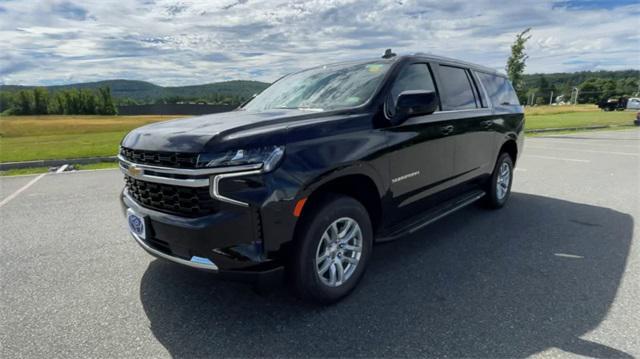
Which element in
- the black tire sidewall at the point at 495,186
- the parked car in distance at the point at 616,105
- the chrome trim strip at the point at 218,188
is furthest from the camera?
the parked car in distance at the point at 616,105

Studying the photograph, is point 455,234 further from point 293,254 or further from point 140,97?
point 140,97

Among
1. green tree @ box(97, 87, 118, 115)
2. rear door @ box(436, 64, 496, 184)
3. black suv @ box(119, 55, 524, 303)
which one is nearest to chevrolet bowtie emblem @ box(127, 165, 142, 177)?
black suv @ box(119, 55, 524, 303)

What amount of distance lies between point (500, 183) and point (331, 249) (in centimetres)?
349

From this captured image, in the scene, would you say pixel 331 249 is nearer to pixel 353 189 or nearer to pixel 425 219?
pixel 353 189

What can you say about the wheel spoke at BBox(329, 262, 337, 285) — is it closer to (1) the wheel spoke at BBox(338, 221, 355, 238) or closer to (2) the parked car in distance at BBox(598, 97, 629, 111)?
(1) the wheel spoke at BBox(338, 221, 355, 238)

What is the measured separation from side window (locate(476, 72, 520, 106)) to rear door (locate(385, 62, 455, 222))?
1.45 metres

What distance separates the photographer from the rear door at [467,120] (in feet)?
13.4

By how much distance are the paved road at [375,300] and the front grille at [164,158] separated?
71 centimetres

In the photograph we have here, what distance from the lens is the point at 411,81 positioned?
142 inches

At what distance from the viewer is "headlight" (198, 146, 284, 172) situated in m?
2.35

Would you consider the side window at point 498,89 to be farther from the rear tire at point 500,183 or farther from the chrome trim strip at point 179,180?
the chrome trim strip at point 179,180

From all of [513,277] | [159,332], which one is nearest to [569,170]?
[513,277]

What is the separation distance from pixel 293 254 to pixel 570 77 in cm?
15318

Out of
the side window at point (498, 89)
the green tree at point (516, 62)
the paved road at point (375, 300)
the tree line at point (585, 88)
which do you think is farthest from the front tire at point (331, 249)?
the tree line at point (585, 88)
